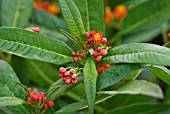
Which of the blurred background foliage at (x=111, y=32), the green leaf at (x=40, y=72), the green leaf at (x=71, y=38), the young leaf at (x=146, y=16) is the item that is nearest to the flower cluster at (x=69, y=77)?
the green leaf at (x=71, y=38)

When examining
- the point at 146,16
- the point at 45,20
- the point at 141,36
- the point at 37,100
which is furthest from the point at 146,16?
the point at 37,100

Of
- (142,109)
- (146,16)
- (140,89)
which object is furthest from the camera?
(146,16)

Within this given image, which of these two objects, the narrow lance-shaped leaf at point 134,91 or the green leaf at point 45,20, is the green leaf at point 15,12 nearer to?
the green leaf at point 45,20

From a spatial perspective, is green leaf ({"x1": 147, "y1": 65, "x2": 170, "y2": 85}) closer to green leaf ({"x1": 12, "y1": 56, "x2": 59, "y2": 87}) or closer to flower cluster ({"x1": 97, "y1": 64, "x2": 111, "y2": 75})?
flower cluster ({"x1": 97, "y1": 64, "x2": 111, "y2": 75})

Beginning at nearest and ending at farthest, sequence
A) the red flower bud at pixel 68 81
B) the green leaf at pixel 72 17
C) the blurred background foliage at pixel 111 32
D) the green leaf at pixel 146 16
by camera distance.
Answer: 1. the red flower bud at pixel 68 81
2. the green leaf at pixel 72 17
3. the blurred background foliage at pixel 111 32
4. the green leaf at pixel 146 16

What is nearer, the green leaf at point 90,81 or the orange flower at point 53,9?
the green leaf at point 90,81

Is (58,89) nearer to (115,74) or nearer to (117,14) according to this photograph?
(115,74)
